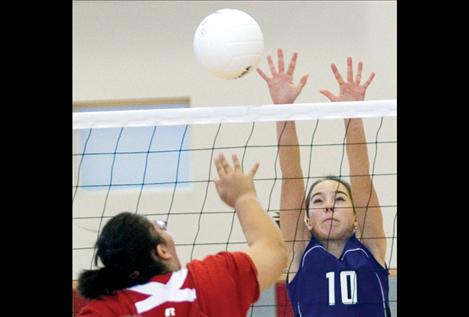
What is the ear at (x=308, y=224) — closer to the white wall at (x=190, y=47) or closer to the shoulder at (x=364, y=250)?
the shoulder at (x=364, y=250)

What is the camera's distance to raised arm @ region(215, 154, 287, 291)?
3.39 metres

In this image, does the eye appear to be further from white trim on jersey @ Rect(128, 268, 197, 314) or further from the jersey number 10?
white trim on jersey @ Rect(128, 268, 197, 314)

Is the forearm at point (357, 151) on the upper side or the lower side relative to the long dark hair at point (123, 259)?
upper

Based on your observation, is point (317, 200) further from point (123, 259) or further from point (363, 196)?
point (123, 259)

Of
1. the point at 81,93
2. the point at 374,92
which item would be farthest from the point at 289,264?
the point at 81,93

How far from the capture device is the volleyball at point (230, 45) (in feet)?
13.7

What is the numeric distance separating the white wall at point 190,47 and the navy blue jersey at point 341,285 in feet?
12.3

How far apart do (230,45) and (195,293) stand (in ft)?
4.07

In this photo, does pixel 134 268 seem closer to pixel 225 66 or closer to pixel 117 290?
pixel 117 290

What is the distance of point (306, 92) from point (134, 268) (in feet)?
15.6

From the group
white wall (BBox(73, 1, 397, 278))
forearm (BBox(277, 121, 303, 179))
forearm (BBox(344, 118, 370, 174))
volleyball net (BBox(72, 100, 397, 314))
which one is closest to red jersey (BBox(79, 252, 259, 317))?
forearm (BBox(277, 121, 303, 179))

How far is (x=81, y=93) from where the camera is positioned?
8.16 meters

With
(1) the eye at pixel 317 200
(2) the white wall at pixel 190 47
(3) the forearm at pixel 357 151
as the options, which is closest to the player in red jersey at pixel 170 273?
(1) the eye at pixel 317 200

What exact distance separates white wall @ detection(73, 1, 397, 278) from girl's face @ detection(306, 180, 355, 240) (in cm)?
367
